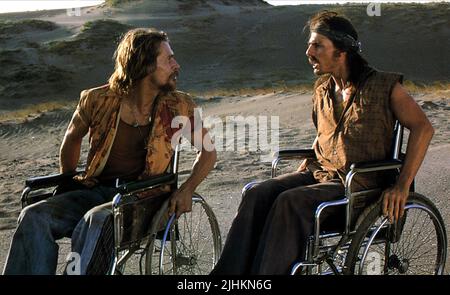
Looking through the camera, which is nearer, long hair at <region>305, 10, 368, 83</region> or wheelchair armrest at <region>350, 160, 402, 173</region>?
wheelchair armrest at <region>350, 160, 402, 173</region>

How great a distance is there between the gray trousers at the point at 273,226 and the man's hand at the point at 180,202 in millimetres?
261

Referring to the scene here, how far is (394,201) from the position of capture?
364cm

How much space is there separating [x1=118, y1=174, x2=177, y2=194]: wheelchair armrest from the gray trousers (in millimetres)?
387

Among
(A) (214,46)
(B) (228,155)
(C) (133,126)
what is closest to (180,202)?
(C) (133,126)

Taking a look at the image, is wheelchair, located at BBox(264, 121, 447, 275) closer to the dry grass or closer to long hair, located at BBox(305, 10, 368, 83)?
long hair, located at BBox(305, 10, 368, 83)

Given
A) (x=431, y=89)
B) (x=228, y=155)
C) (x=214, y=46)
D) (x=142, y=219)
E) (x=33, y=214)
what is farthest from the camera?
(x=214, y=46)

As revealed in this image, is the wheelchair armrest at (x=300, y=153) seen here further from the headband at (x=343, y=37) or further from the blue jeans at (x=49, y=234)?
the blue jeans at (x=49, y=234)

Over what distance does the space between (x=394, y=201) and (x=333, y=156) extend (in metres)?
0.44

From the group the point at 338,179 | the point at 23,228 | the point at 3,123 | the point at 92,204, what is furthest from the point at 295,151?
the point at 3,123

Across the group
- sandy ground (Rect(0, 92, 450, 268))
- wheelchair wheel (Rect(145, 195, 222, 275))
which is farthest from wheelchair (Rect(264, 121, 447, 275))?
sandy ground (Rect(0, 92, 450, 268))

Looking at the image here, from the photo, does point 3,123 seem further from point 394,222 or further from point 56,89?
Answer: point 56,89

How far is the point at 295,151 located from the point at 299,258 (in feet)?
2.67

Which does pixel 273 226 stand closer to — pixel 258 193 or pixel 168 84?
pixel 258 193

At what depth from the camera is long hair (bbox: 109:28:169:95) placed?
3.93 m
